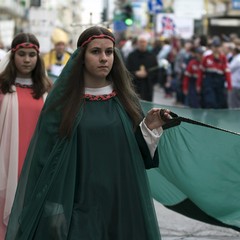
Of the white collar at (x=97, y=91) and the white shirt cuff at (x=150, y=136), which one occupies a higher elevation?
the white collar at (x=97, y=91)

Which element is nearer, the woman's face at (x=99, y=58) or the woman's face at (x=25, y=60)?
the woman's face at (x=99, y=58)

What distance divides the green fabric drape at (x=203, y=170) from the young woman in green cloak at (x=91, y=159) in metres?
1.09

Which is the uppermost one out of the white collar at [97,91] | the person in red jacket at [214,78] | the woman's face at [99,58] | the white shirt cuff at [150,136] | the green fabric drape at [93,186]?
the woman's face at [99,58]

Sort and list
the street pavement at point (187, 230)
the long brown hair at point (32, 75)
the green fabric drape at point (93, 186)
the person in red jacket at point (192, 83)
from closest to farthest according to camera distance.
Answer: the green fabric drape at point (93, 186), the long brown hair at point (32, 75), the street pavement at point (187, 230), the person in red jacket at point (192, 83)

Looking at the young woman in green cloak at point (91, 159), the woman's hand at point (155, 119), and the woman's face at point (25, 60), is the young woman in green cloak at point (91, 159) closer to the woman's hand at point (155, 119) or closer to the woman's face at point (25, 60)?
the woman's hand at point (155, 119)

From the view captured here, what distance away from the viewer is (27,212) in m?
4.38

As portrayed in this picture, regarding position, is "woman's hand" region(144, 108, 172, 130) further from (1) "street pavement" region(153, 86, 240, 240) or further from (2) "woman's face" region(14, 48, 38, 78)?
(1) "street pavement" region(153, 86, 240, 240)

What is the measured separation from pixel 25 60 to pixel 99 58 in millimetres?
2045

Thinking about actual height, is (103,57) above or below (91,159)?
above

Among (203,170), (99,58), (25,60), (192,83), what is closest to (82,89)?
(99,58)

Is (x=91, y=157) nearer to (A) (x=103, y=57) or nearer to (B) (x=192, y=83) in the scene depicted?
(A) (x=103, y=57)

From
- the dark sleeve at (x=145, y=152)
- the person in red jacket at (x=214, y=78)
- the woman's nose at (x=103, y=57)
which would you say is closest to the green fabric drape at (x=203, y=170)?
the dark sleeve at (x=145, y=152)

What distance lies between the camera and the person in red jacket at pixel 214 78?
50.3 ft

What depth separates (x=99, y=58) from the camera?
434 cm
